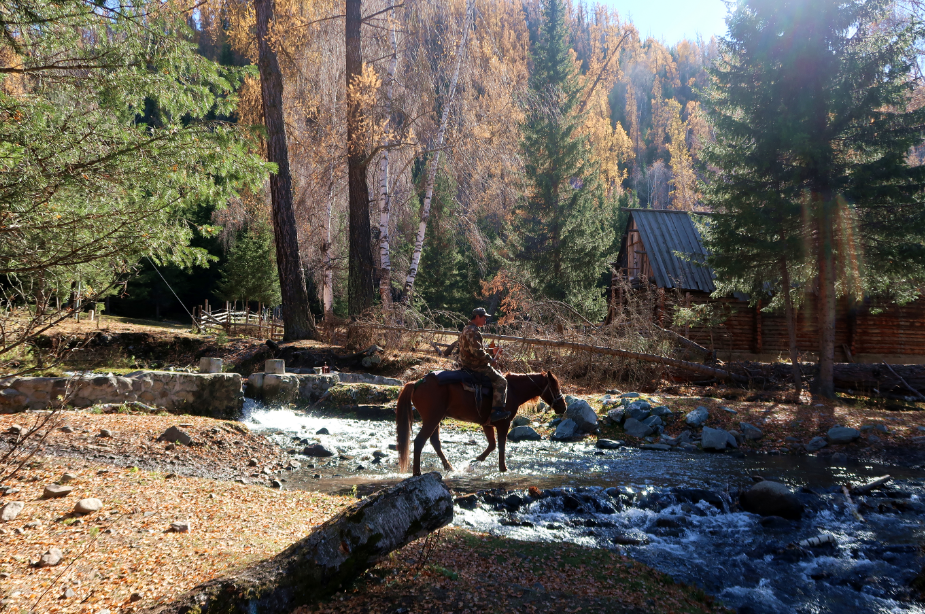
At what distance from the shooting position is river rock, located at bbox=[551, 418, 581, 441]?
451 inches

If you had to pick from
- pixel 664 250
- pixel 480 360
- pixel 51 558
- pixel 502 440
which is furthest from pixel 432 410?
pixel 664 250

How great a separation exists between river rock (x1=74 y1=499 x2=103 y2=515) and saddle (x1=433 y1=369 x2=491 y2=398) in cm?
410

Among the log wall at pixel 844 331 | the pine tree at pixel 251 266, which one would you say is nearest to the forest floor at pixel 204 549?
the log wall at pixel 844 331

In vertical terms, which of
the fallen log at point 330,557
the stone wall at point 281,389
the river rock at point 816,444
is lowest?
the river rock at point 816,444

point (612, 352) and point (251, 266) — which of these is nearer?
point (612, 352)

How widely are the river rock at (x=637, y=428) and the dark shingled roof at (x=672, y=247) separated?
1196cm

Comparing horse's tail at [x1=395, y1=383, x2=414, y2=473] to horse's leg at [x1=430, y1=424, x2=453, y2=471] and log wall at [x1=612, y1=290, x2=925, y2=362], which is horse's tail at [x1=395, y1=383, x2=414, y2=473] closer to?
horse's leg at [x1=430, y1=424, x2=453, y2=471]

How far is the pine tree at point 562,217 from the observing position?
2958 centimetres

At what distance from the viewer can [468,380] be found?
781 centimetres

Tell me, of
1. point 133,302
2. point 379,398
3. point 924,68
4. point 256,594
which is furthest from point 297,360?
point 133,302

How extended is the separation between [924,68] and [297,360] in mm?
22094

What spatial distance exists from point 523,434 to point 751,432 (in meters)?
4.67

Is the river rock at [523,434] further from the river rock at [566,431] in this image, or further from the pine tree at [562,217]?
the pine tree at [562,217]

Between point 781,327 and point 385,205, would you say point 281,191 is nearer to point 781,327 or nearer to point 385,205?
point 385,205
